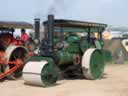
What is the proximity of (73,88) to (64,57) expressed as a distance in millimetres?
1397

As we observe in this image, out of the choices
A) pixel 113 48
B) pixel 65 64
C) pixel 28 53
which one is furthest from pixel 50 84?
pixel 113 48

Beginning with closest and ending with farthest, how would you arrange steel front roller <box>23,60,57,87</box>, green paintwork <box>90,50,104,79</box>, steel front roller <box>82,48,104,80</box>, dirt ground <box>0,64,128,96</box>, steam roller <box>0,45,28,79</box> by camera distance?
1. dirt ground <box>0,64,128,96</box>
2. steel front roller <box>23,60,57,87</box>
3. steam roller <box>0,45,28,79</box>
4. steel front roller <box>82,48,104,80</box>
5. green paintwork <box>90,50,104,79</box>

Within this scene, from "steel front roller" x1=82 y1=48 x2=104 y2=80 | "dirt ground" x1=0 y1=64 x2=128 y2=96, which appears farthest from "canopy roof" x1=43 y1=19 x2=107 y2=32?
"dirt ground" x1=0 y1=64 x2=128 y2=96

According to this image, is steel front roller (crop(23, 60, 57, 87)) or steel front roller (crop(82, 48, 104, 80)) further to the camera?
steel front roller (crop(82, 48, 104, 80))

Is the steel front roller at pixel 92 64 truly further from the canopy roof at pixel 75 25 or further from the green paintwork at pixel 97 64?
the canopy roof at pixel 75 25

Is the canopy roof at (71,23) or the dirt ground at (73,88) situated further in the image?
the canopy roof at (71,23)

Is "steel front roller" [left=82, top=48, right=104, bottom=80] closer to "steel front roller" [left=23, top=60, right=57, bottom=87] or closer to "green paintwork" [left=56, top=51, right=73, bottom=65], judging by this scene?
"green paintwork" [left=56, top=51, right=73, bottom=65]

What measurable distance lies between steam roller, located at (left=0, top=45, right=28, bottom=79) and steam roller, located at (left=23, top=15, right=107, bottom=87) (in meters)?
0.89

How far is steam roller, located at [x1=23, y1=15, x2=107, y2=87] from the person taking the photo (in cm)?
936

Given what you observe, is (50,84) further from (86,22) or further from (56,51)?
(86,22)

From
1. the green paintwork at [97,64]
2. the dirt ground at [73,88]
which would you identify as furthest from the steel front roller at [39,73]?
the green paintwork at [97,64]

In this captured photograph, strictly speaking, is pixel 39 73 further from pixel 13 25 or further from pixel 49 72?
pixel 13 25

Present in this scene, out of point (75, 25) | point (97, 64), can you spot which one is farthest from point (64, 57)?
point (97, 64)

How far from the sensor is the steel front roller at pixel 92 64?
10.7 m
